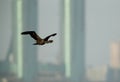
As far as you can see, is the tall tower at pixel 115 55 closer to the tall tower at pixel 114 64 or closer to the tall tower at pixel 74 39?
the tall tower at pixel 114 64

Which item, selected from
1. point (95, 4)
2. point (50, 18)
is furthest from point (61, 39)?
point (95, 4)

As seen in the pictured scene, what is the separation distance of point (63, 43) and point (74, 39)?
2.7 inches

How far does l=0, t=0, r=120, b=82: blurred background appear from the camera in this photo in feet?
5.75

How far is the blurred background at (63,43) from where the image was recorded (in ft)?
5.75

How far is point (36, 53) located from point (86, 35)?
0.27m

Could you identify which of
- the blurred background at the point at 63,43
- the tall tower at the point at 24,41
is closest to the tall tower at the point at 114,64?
the blurred background at the point at 63,43

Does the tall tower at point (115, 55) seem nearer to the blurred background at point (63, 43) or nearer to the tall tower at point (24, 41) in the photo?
the blurred background at point (63, 43)

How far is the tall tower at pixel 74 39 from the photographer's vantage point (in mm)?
1771

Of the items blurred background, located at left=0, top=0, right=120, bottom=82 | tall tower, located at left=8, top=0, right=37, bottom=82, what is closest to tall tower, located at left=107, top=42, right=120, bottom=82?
blurred background, located at left=0, top=0, right=120, bottom=82

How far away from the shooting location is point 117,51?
176cm

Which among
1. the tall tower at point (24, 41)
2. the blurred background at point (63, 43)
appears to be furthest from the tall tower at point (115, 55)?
the tall tower at point (24, 41)

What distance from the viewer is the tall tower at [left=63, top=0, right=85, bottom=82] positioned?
1.77 metres

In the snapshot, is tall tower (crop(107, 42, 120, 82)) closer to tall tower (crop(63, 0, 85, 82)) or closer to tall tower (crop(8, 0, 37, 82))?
tall tower (crop(63, 0, 85, 82))

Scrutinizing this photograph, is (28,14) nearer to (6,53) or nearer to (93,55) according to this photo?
(6,53)
